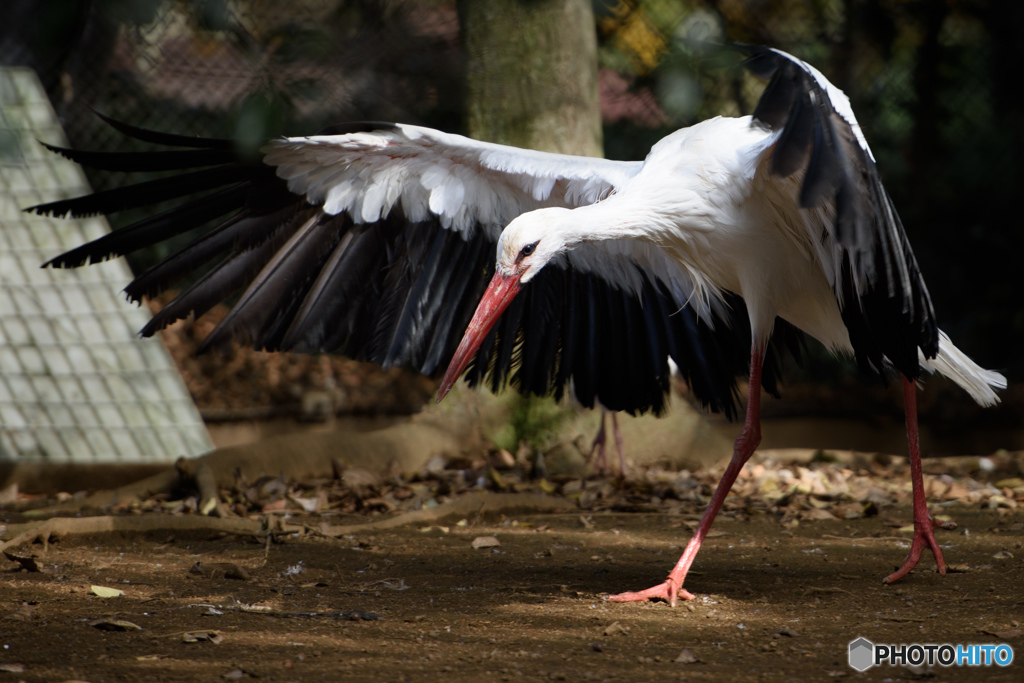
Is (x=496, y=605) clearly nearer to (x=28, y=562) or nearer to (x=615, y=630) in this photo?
(x=615, y=630)

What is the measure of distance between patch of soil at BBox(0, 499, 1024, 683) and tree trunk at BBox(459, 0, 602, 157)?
2241mm

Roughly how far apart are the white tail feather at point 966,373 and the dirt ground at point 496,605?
0.54 m

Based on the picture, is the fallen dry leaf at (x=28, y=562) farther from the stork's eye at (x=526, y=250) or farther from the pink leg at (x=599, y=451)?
the pink leg at (x=599, y=451)

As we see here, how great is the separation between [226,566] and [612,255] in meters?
1.74

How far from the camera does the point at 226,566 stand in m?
3.01

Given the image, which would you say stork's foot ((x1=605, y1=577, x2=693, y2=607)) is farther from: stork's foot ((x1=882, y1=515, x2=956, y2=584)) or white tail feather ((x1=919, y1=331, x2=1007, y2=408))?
white tail feather ((x1=919, y1=331, x2=1007, y2=408))

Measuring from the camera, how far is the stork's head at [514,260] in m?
2.89

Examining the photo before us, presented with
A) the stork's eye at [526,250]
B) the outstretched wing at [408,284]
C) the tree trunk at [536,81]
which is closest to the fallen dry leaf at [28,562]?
the outstretched wing at [408,284]

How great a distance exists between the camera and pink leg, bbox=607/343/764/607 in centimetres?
277

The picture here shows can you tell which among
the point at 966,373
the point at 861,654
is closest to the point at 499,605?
the point at 861,654

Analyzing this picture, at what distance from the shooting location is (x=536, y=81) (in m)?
5.16

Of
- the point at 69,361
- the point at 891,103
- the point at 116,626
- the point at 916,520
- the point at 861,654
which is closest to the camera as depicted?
the point at 861,654

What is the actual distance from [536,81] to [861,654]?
3.73 meters

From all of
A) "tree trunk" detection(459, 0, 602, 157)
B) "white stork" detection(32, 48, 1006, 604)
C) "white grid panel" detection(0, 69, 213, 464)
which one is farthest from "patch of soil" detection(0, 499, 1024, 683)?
"tree trunk" detection(459, 0, 602, 157)
